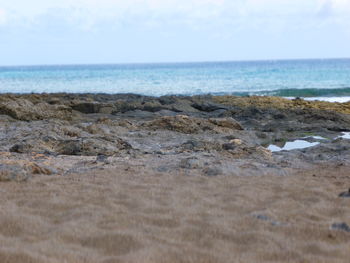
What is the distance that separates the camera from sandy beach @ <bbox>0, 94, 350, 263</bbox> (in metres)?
3.51

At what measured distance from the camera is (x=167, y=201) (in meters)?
4.77

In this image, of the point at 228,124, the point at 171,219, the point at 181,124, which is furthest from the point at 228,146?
the point at 171,219

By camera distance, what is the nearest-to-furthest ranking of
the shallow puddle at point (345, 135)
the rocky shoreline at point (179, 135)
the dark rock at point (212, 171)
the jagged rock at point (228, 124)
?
the dark rock at point (212, 171) < the rocky shoreline at point (179, 135) < the shallow puddle at point (345, 135) < the jagged rock at point (228, 124)

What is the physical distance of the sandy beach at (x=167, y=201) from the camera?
3508mm

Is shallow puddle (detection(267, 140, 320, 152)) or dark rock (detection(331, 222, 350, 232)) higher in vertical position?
dark rock (detection(331, 222, 350, 232))

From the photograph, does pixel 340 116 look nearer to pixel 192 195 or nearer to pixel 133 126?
pixel 133 126

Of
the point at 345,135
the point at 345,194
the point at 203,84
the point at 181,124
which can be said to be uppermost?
the point at 345,194

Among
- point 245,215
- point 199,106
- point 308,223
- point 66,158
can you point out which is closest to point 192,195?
point 245,215

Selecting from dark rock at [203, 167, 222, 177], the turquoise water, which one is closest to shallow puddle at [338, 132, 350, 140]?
dark rock at [203, 167, 222, 177]

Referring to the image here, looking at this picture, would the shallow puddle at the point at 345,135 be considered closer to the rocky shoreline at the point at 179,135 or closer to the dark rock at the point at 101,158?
the rocky shoreline at the point at 179,135

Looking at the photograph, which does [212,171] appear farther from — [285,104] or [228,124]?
[285,104]

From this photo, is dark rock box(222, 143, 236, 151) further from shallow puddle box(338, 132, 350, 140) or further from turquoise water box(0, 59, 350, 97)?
turquoise water box(0, 59, 350, 97)

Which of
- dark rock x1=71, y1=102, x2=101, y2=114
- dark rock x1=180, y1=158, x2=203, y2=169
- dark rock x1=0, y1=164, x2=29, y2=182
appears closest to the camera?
dark rock x1=0, y1=164, x2=29, y2=182

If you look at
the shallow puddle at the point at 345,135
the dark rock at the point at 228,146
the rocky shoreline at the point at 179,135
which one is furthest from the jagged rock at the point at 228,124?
the dark rock at the point at 228,146
